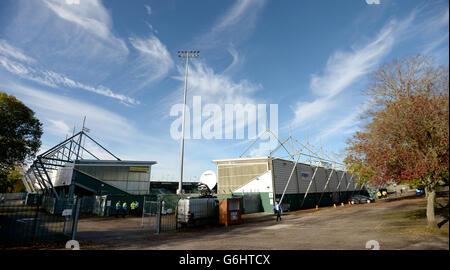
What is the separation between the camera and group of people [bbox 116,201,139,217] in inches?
984

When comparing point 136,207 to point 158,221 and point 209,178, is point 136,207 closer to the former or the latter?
point 209,178

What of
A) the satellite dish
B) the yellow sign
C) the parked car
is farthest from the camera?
the parked car

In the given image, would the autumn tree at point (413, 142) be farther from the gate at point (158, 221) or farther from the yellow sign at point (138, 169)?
the yellow sign at point (138, 169)

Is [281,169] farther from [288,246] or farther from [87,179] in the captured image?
[87,179]

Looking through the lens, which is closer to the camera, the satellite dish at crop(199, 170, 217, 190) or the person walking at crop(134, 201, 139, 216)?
the person walking at crop(134, 201, 139, 216)

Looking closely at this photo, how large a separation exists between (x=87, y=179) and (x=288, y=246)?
106 ft

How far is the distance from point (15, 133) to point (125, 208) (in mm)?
15806

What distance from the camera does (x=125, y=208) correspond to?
25.1 m

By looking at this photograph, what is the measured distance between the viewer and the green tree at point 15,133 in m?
24.6

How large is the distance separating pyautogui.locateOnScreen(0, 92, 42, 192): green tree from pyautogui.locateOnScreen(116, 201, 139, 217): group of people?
42.9ft

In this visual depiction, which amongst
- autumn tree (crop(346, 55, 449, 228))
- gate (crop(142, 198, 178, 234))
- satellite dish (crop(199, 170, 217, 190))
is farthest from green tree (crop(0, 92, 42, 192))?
autumn tree (crop(346, 55, 449, 228))

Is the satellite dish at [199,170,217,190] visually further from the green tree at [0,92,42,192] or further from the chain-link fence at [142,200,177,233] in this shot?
the green tree at [0,92,42,192]

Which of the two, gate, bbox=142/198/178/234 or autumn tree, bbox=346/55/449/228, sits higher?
autumn tree, bbox=346/55/449/228
